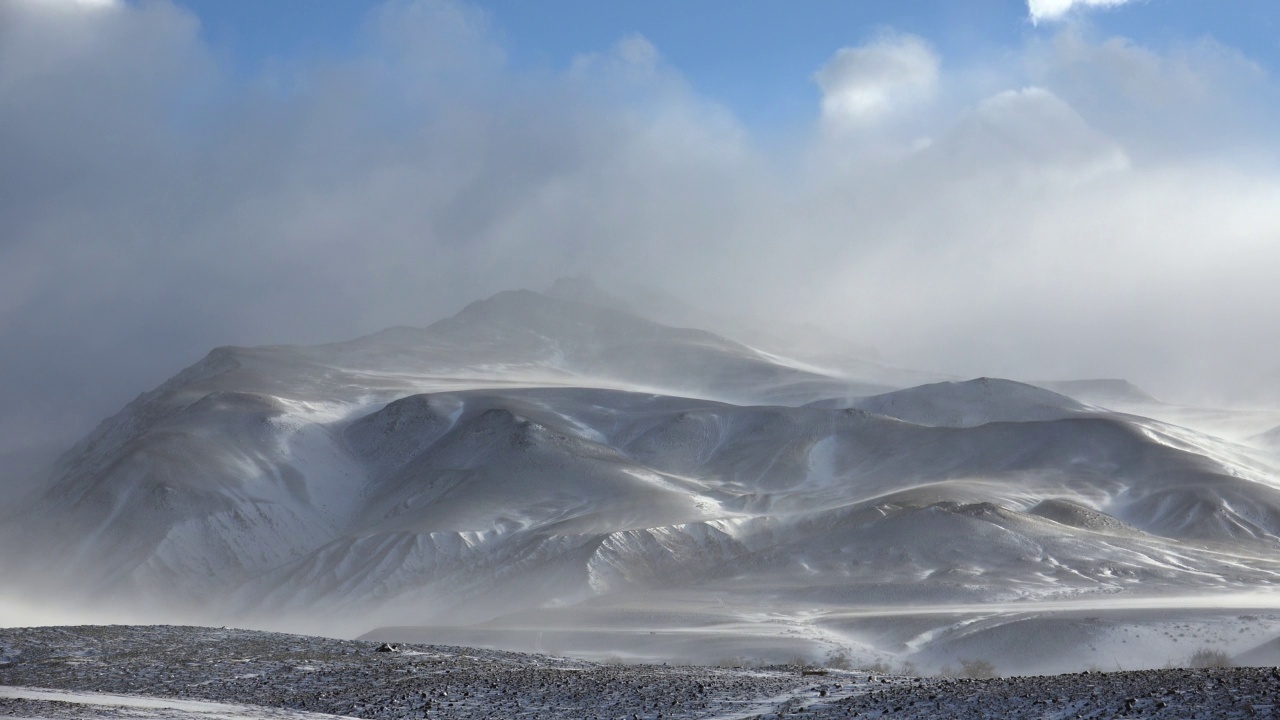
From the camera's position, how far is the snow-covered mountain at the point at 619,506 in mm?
76125

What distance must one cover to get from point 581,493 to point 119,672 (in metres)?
80.1

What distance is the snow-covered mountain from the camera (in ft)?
250

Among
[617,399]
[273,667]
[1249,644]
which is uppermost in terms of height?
[617,399]

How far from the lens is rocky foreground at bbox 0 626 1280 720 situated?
1972 centimetres

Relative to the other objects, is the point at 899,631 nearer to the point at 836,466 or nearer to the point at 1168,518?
the point at 1168,518

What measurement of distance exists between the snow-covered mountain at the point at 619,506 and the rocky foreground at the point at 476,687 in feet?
88.6

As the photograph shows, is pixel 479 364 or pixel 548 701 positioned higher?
pixel 479 364

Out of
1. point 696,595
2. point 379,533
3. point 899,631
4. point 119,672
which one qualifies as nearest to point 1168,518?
point 696,595

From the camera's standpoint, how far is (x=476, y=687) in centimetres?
2492

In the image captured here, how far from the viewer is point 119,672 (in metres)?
27.1

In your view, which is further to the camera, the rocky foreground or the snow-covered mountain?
the snow-covered mountain

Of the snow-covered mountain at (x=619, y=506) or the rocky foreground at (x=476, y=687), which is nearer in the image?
the rocky foreground at (x=476, y=687)

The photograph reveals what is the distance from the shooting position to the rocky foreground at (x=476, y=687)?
64.7 feet

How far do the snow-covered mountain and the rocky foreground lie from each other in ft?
88.6
